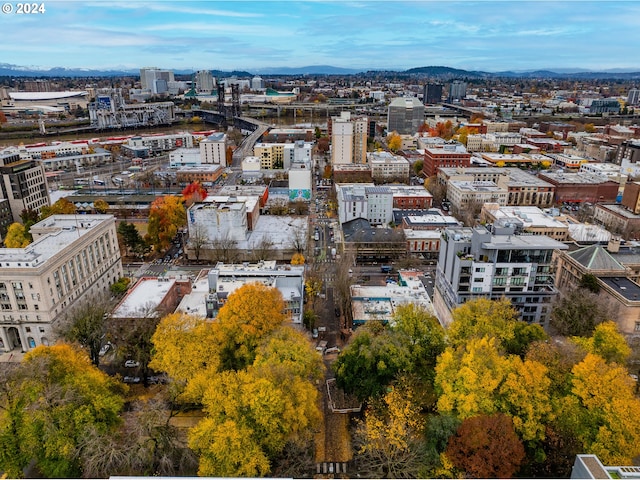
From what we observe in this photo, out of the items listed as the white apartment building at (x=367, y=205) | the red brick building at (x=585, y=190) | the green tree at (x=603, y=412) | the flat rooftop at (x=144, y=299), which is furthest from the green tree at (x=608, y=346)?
the red brick building at (x=585, y=190)

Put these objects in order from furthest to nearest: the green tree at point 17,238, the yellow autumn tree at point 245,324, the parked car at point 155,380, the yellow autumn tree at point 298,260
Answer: the green tree at point 17,238 → the yellow autumn tree at point 298,260 → the parked car at point 155,380 → the yellow autumn tree at point 245,324

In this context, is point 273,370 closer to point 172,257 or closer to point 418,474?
point 418,474

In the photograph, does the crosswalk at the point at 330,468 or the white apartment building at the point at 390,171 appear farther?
the white apartment building at the point at 390,171

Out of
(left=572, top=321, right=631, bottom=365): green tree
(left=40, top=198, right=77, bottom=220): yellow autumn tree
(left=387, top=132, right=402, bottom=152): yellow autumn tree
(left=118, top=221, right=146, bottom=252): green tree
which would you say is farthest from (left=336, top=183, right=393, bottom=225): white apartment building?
(left=387, top=132, right=402, bottom=152): yellow autumn tree

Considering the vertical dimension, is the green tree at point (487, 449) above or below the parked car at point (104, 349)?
above

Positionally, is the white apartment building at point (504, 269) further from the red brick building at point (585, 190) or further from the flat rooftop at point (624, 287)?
the red brick building at point (585, 190)

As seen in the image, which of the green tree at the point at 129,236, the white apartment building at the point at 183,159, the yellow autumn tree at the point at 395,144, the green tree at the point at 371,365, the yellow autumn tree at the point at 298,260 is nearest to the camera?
the green tree at the point at 371,365
